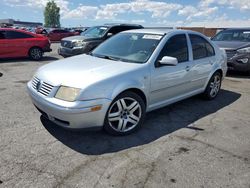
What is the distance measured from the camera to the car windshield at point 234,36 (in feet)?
30.6

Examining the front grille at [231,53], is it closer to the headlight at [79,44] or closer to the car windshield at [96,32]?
the car windshield at [96,32]

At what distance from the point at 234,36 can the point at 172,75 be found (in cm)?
656

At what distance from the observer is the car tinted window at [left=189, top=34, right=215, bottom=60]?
5031 mm

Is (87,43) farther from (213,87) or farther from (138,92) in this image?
(138,92)

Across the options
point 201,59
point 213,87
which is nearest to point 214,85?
point 213,87

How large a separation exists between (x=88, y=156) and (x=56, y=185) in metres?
0.68

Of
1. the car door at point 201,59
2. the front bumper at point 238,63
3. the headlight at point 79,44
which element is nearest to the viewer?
the car door at point 201,59

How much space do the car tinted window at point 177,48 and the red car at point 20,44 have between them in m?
8.66

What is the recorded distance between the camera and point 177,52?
15.1 ft

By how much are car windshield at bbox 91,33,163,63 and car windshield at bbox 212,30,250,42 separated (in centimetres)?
619

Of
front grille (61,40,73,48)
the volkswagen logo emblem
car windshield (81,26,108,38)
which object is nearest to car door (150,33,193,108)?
the volkswagen logo emblem

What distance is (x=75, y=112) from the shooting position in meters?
3.25

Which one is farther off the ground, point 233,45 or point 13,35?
point 13,35

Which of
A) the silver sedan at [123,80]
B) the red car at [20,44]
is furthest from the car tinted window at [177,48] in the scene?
the red car at [20,44]
